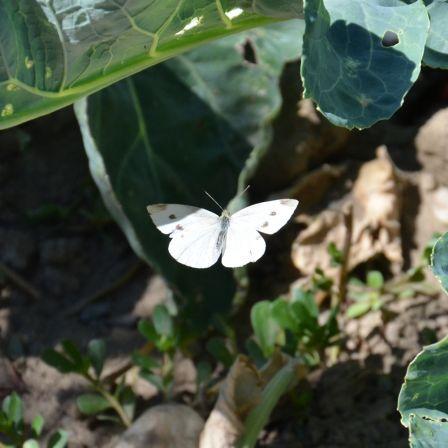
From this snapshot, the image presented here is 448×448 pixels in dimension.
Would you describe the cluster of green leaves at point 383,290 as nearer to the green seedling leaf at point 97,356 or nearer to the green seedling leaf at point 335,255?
the green seedling leaf at point 335,255

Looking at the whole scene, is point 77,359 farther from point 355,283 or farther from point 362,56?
point 362,56

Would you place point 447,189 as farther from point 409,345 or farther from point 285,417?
point 285,417

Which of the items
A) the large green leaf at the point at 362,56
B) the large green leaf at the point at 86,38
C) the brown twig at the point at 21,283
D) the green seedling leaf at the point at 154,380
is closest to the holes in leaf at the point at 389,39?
the large green leaf at the point at 362,56

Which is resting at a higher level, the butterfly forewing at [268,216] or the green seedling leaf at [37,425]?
the butterfly forewing at [268,216]

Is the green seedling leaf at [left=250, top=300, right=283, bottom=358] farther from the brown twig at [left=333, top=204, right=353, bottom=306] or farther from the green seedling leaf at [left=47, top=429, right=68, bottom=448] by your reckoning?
the green seedling leaf at [left=47, top=429, right=68, bottom=448]

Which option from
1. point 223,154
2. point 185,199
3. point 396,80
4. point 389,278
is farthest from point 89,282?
point 396,80

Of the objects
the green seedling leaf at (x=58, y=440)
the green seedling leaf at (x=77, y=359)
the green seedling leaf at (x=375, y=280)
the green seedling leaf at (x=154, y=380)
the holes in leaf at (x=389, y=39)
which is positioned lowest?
the green seedling leaf at (x=375, y=280)
